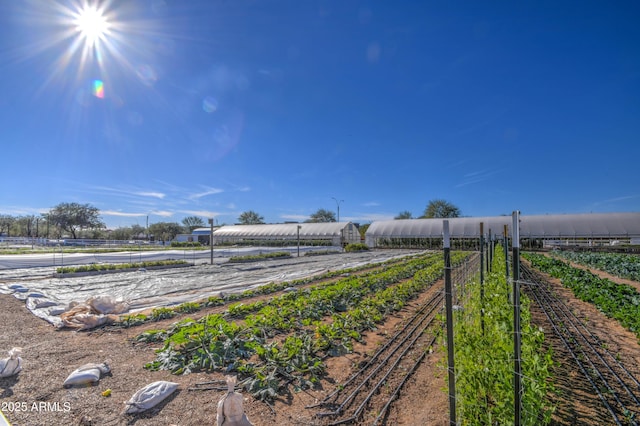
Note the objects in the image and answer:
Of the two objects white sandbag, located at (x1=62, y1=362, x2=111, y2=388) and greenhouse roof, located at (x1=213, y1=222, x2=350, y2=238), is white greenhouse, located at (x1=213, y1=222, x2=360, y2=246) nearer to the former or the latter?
greenhouse roof, located at (x1=213, y1=222, x2=350, y2=238)

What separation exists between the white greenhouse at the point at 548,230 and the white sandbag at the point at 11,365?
104 ft

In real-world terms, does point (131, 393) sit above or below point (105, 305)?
below

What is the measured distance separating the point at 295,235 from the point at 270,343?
1474 inches

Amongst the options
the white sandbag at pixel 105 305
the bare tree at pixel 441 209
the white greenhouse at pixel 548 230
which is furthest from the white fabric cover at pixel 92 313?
the bare tree at pixel 441 209

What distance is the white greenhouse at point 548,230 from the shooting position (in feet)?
99.0

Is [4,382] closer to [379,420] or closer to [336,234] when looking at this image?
[379,420]

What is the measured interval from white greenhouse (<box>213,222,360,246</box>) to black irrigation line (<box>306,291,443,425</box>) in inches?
1303

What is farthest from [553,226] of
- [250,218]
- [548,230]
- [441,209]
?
[250,218]

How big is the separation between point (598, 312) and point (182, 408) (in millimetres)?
9182

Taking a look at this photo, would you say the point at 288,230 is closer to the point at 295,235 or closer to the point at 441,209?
the point at 295,235

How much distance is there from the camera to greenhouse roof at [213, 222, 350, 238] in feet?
137

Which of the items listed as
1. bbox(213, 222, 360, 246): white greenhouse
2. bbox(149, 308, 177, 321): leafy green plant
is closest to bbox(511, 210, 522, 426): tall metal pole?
bbox(149, 308, 177, 321): leafy green plant

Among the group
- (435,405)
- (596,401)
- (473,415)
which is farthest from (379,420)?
(596,401)

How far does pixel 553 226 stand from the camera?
3234 centimetres
